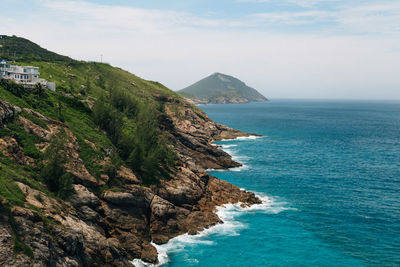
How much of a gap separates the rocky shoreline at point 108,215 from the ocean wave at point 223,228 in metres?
1.07

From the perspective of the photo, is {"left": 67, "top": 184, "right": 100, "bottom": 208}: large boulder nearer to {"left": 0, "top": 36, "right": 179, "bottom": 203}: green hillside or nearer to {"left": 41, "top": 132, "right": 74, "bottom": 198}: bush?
{"left": 41, "top": 132, "right": 74, "bottom": 198}: bush

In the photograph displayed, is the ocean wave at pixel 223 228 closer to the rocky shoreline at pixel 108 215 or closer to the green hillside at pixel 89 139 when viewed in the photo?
the rocky shoreline at pixel 108 215

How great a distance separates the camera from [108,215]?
46.1 metres

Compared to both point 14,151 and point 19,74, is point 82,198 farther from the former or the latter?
point 19,74

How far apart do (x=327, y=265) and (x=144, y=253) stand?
2810cm

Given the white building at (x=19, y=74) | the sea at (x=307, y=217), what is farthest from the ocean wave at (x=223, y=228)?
the white building at (x=19, y=74)

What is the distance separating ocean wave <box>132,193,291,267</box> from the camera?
47.5 meters

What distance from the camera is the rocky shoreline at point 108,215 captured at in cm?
3111

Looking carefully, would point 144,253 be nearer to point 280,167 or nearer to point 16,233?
point 16,233

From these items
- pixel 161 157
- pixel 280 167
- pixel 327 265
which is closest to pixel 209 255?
pixel 327 265

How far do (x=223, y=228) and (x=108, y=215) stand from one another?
21.9 metres

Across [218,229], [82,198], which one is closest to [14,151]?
[82,198]

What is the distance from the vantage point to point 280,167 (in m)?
98.8

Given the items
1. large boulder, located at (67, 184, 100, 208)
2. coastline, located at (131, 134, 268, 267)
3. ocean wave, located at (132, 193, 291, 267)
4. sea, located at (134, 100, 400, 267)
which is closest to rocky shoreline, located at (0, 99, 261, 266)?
large boulder, located at (67, 184, 100, 208)
